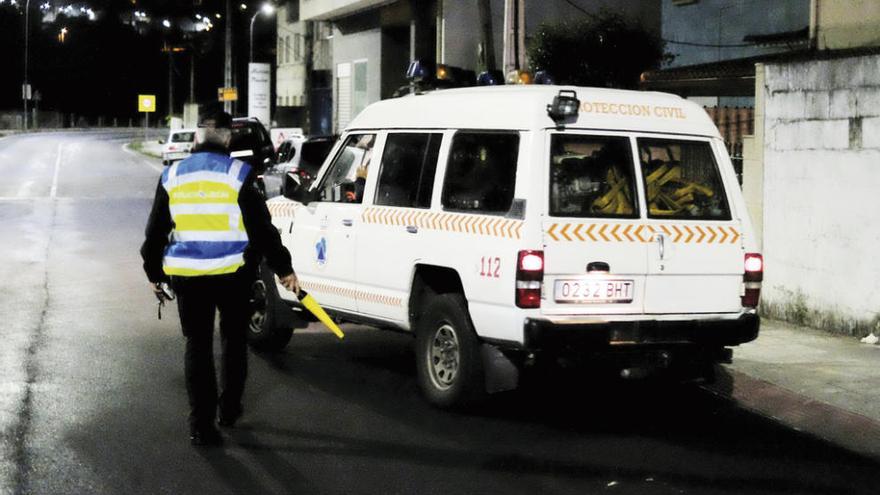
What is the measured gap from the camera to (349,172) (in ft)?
31.8

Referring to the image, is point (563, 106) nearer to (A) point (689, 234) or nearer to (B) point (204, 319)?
(A) point (689, 234)

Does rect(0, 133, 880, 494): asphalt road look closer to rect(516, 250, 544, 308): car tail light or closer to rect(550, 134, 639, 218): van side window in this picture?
rect(516, 250, 544, 308): car tail light

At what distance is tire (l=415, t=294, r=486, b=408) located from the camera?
8.02m

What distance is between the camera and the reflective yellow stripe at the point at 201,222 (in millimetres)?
7199

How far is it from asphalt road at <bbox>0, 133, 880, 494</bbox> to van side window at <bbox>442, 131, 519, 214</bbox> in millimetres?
1317

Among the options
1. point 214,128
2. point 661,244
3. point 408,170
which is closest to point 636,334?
point 661,244

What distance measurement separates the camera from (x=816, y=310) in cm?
1189

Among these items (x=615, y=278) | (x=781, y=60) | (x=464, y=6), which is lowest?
(x=615, y=278)

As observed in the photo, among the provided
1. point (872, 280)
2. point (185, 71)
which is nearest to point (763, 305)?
point (872, 280)

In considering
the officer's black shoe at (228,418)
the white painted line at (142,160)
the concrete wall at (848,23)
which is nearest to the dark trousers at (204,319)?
the officer's black shoe at (228,418)

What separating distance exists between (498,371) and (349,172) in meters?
2.44

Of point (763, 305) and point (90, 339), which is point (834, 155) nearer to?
point (763, 305)

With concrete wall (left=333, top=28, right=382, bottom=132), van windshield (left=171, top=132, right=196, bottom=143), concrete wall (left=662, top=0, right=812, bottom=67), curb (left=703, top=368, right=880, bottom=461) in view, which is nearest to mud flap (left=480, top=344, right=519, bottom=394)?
curb (left=703, top=368, right=880, bottom=461)

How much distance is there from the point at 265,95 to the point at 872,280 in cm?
4666
